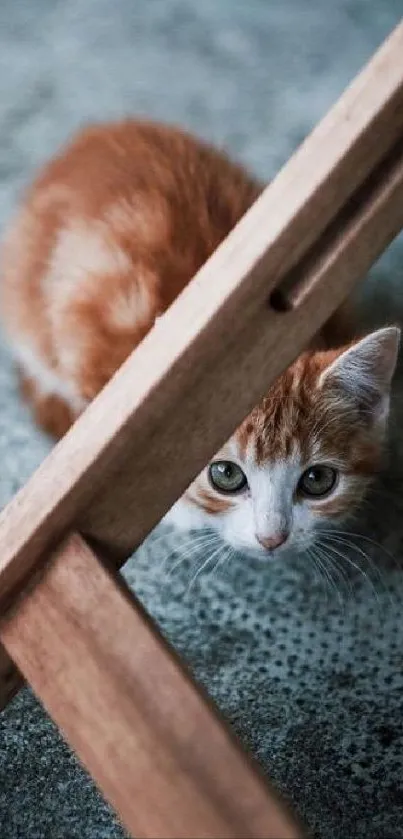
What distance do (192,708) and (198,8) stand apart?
1.49 metres

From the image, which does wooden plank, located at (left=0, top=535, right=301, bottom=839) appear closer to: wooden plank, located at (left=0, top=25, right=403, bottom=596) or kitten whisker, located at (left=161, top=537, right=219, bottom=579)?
wooden plank, located at (left=0, top=25, right=403, bottom=596)

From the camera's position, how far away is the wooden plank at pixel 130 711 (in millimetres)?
588

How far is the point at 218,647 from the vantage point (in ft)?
3.72

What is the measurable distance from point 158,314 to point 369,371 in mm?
252

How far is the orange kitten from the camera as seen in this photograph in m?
0.99

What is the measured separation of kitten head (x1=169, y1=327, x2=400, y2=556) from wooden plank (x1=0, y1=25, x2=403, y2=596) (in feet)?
1.03

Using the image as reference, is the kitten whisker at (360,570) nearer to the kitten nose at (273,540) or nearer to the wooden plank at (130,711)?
the kitten nose at (273,540)

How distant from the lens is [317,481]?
1.04 meters

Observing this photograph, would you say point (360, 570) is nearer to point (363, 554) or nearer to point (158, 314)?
point (363, 554)

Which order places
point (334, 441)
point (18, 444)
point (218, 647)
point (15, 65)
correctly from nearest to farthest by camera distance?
point (334, 441)
point (218, 647)
point (18, 444)
point (15, 65)

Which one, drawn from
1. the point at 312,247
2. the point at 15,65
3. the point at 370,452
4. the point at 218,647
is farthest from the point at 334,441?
Answer: the point at 15,65

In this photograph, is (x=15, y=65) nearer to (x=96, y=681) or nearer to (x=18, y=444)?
(x=18, y=444)

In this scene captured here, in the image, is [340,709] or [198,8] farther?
[198,8]

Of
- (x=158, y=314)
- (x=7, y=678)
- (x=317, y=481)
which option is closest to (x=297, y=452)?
(x=317, y=481)
